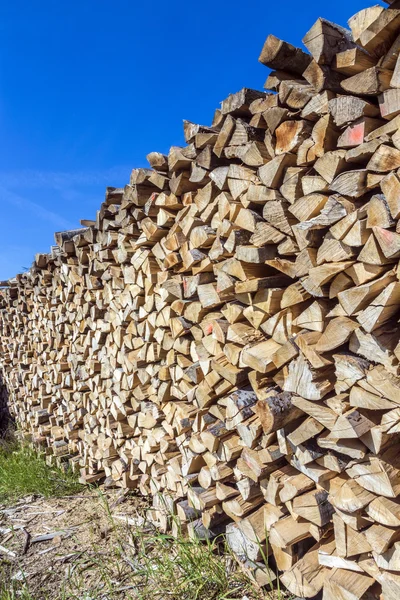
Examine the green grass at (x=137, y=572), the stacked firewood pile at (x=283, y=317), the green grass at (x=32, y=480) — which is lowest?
the green grass at (x=137, y=572)

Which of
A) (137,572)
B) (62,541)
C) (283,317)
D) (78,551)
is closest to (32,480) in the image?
(62,541)

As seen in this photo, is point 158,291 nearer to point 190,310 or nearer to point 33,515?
point 190,310

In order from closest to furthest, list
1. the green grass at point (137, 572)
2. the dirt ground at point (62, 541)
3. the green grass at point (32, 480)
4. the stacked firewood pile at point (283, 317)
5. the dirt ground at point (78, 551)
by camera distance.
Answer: the stacked firewood pile at point (283, 317) < the green grass at point (137, 572) < the dirt ground at point (78, 551) < the dirt ground at point (62, 541) < the green grass at point (32, 480)

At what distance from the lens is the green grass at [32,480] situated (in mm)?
3254

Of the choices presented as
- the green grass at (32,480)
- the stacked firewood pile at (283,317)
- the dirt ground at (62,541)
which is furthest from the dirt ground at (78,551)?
the stacked firewood pile at (283,317)

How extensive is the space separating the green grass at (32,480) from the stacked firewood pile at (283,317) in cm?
99

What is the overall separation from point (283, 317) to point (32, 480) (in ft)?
8.95

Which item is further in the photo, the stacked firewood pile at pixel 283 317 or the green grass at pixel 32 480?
the green grass at pixel 32 480

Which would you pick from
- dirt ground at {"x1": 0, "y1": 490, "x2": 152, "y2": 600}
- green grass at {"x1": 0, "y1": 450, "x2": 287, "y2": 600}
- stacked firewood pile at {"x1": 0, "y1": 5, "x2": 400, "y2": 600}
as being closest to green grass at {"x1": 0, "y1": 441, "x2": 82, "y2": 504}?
dirt ground at {"x1": 0, "y1": 490, "x2": 152, "y2": 600}

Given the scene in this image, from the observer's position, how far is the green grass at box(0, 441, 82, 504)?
325 cm

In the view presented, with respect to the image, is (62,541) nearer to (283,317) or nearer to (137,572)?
(137,572)

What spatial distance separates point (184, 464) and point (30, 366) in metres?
2.67

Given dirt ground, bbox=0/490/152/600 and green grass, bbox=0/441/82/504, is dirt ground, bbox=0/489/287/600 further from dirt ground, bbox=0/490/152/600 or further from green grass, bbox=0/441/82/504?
green grass, bbox=0/441/82/504

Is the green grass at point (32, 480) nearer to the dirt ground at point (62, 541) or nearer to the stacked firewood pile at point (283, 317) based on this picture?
the dirt ground at point (62, 541)
